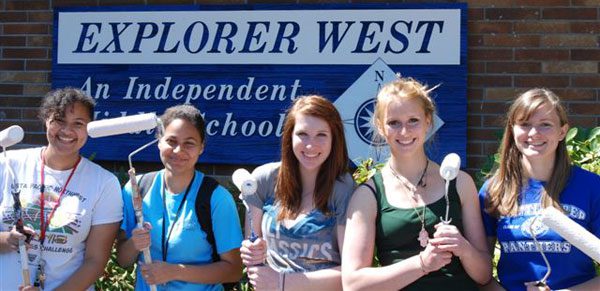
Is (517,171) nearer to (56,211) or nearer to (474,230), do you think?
(474,230)

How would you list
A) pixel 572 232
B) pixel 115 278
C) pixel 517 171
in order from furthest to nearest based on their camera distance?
pixel 115 278
pixel 517 171
pixel 572 232

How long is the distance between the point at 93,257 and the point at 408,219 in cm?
137

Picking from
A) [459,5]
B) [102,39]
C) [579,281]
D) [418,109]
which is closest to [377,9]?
[459,5]

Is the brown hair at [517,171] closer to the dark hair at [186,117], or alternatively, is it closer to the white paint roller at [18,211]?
the dark hair at [186,117]

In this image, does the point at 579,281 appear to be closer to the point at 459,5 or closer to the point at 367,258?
Result: the point at 367,258

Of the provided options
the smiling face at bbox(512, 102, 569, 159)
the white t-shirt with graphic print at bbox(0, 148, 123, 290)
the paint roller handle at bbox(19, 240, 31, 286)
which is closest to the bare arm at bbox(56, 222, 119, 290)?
the white t-shirt with graphic print at bbox(0, 148, 123, 290)

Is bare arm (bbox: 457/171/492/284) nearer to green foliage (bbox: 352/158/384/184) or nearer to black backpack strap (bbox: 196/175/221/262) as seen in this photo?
green foliage (bbox: 352/158/384/184)

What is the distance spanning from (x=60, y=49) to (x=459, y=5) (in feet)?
9.01

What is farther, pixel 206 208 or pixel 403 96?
pixel 206 208

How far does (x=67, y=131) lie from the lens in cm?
346

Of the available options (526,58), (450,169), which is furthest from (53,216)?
(526,58)

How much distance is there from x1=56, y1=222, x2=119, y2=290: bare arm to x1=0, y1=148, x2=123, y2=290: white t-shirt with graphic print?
3 cm

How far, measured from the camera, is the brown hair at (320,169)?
320cm

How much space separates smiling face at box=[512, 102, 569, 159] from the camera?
10.0ft
